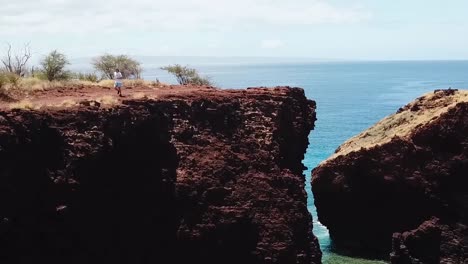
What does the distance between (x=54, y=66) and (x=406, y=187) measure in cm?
1951

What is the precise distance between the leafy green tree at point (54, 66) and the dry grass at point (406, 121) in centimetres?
1579

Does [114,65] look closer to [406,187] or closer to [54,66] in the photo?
[54,66]

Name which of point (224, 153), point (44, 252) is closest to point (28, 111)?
point (44, 252)

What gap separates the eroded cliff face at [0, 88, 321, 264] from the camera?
19.0 metres

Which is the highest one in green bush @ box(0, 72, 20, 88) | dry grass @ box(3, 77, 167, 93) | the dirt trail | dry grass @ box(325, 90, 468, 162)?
green bush @ box(0, 72, 20, 88)

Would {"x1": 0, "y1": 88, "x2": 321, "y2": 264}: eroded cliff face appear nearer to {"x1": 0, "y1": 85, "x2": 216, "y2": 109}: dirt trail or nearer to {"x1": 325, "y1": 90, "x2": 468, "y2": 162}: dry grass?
{"x1": 0, "y1": 85, "x2": 216, "y2": 109}: dirt trail

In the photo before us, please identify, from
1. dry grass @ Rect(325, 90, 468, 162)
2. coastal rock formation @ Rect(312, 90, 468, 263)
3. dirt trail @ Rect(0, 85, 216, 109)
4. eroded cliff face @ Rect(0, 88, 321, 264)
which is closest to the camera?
eroded cliff face @ Rect(0, 88, 321, 264)

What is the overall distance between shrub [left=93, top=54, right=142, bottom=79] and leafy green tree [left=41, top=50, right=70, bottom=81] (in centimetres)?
1031

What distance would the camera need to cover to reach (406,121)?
34312 mm


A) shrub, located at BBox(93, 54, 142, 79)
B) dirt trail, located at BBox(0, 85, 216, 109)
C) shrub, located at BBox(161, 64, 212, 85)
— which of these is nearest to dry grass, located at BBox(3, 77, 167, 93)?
dirt trail, located at BBox(0, 85, 216, 109)

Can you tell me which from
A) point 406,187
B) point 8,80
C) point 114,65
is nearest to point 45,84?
point 8,80

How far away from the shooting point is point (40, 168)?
19172 millimetres

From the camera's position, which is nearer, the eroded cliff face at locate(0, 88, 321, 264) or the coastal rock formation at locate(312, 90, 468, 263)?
the eroded cliff face at locate(0, 88, 321, 264)

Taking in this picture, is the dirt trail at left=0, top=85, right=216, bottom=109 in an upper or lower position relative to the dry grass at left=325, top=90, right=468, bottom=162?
upper
